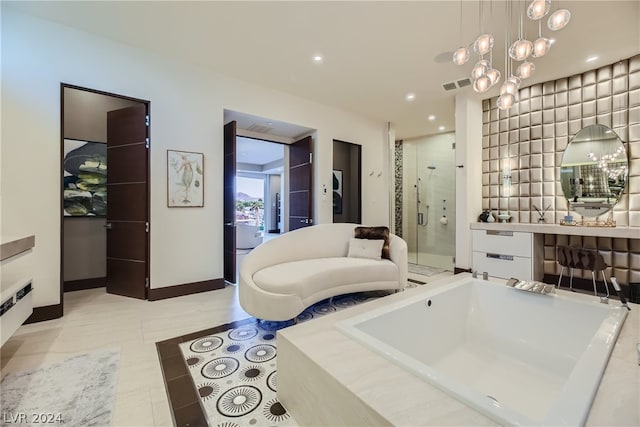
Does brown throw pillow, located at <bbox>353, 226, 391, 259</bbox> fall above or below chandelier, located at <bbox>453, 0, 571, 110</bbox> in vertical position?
below

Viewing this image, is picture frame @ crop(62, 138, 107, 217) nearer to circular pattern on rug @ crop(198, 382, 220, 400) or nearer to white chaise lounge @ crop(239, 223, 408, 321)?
white chaise lounge @ crop(239, 223, 408, 321)

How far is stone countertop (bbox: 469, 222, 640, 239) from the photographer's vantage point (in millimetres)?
2965

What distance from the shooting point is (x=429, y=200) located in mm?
5906

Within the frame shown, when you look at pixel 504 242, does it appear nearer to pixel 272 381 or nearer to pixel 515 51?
pixel 515 51

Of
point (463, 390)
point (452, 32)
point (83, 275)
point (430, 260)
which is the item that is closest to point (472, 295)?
point (463, 390)

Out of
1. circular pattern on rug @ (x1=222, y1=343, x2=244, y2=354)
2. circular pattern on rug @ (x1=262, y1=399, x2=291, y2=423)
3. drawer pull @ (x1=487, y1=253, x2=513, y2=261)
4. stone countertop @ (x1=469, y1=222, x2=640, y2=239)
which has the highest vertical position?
stone countertop @ (x1=469, y1=222, x2=640, y2=239)

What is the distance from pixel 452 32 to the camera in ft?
9.40

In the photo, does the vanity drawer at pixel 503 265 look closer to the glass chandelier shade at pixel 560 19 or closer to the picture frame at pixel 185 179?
the glass chandelier shade at pixel 560 19

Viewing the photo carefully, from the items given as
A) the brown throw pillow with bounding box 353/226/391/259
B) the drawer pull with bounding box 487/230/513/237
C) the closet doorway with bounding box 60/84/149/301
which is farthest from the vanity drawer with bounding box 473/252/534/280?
the closet doorway with bounding box 60/84/149/301

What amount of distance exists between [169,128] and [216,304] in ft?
7.45

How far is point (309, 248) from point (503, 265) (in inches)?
112

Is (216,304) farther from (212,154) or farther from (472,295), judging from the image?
(472,295)

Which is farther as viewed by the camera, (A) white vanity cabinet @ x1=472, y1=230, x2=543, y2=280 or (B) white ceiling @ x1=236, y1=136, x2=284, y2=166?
(B) white ceiling @ x1=236, y1=136, x2=284, y2=166

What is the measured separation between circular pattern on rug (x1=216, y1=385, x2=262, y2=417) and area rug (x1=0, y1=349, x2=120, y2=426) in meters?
0.57
